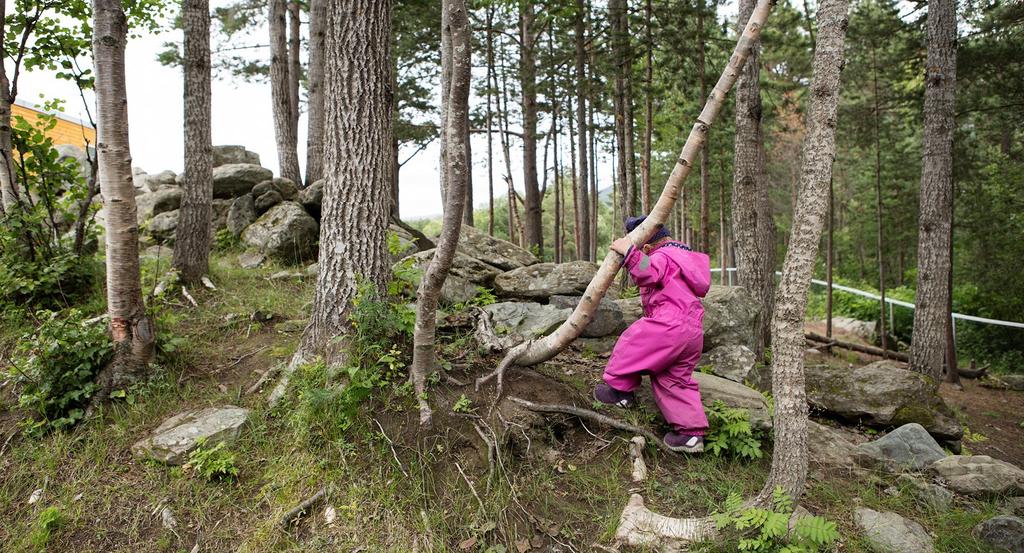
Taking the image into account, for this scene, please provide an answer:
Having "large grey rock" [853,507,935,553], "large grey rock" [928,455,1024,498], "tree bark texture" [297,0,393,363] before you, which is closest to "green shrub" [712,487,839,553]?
"large grey rock" [853,507,935,553]

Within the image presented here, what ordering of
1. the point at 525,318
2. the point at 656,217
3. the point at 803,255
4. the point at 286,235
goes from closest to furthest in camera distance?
the point at 803,255, the point at 656,217, the point at 525,318, the point at 286,235

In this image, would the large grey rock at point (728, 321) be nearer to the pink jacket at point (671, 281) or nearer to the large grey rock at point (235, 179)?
the pink jacket at point (671, 281)

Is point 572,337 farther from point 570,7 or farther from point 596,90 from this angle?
point 596,90

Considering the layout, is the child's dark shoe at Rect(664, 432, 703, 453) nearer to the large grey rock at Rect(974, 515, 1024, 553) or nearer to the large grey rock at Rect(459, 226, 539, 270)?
the large grey rock at Rect(974, 515, 1024, 553)

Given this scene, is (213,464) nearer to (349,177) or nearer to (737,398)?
(349,177)

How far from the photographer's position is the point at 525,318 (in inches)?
211

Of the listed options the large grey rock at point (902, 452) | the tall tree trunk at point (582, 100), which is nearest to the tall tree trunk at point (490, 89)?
the tall tree trunk at point (582, 100)

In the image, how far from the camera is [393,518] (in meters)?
3.28

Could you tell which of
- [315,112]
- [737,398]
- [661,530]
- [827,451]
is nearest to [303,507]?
[661,530]

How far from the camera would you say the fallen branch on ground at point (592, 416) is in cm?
402

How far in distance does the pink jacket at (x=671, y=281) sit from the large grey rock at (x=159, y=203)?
8.98 m

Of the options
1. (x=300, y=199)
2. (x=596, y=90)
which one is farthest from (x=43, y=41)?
(x=596, y=90)

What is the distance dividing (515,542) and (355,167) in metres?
3.02

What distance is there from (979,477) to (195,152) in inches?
341
